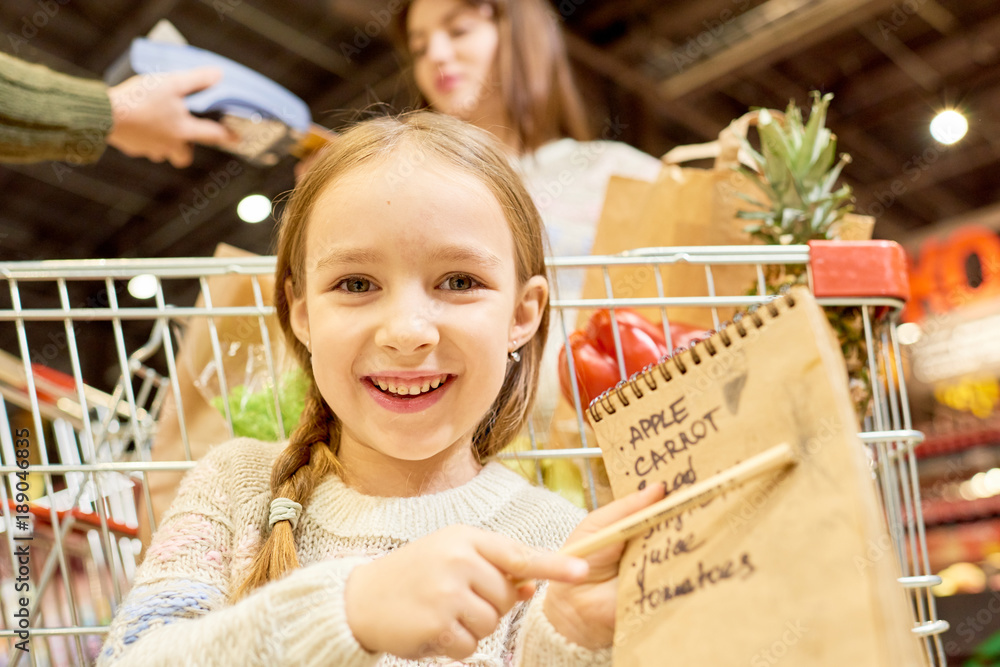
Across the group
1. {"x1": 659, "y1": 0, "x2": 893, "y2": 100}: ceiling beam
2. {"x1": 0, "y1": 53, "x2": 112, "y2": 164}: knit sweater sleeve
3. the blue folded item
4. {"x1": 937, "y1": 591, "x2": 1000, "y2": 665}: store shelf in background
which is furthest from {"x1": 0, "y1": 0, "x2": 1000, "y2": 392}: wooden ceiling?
{"x1": 937, "y1": 591, "x2": 1000, "y2": 665}: store shelf in background

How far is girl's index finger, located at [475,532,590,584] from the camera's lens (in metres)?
0.62

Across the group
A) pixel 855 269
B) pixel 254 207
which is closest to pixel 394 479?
pixel 855 269

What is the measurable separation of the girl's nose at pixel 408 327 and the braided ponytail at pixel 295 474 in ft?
0.71

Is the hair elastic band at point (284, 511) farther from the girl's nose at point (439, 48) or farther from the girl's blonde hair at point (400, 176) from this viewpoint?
the girl's nose at point (439, 48)

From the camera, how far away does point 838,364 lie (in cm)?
58

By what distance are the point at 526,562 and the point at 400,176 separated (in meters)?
0.46

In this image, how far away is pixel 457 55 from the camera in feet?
6.91

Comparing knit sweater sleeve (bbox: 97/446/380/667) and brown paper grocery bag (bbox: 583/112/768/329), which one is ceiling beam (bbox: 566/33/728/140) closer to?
brown paper grocery bag (bbox: 583/112/768/329)

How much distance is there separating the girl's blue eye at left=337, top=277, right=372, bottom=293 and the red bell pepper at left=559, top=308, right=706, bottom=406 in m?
0.42

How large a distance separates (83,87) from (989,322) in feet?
19.2

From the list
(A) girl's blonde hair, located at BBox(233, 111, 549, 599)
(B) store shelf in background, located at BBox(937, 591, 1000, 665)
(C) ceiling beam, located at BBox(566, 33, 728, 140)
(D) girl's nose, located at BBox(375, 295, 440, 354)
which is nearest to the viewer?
(D) girl's nose, located at BBox(375, 295, 440, 354)

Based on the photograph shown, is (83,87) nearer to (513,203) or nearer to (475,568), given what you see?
(513,203)

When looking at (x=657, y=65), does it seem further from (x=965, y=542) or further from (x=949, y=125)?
(x=965, y=542)

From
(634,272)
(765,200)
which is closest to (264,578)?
(634,272)
